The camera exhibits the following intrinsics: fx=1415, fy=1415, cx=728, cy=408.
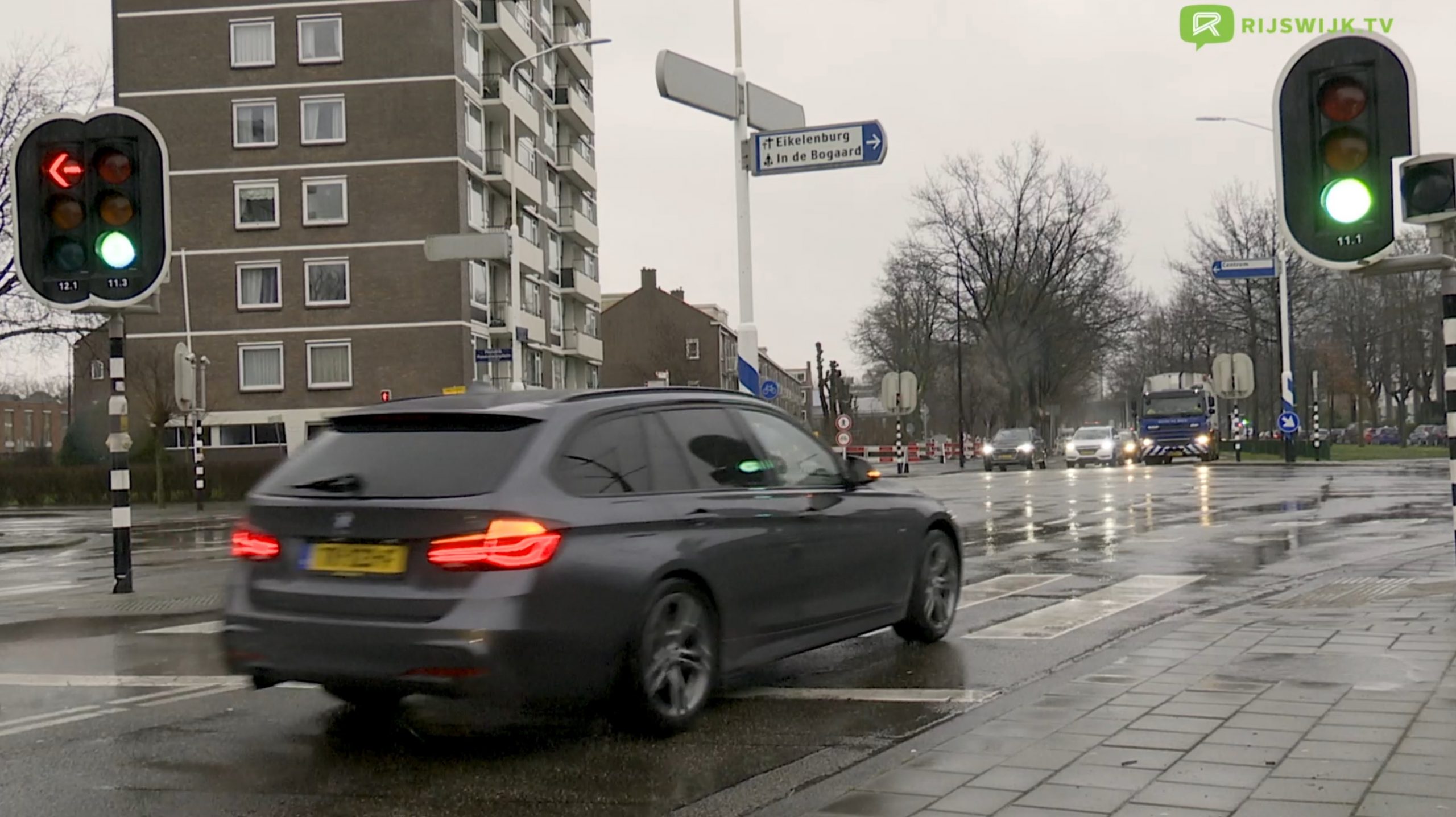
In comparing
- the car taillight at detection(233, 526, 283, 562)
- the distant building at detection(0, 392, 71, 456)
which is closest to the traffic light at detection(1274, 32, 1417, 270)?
the car taillight at detection(233, 526, 283, 562)

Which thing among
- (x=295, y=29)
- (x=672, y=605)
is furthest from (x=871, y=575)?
(x=295, y=29)

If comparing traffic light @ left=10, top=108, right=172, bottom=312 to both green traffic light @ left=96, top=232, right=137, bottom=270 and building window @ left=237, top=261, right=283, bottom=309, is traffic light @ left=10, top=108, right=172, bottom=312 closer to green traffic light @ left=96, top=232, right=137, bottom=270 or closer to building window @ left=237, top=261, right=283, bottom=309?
green traffic light @ left=96, top=232, right=137, bottom=270

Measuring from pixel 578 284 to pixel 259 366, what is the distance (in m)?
20.7

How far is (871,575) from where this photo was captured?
7734mm

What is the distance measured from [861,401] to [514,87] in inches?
3920

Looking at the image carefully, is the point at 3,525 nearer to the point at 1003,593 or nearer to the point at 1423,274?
the point at 1003,593

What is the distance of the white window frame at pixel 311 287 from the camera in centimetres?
4947

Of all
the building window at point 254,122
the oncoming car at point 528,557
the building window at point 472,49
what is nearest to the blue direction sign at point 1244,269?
the building window at point 472,49

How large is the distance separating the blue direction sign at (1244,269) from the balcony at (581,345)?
114 ft

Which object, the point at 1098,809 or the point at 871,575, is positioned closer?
the point at 1098,809

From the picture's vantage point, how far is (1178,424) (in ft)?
167

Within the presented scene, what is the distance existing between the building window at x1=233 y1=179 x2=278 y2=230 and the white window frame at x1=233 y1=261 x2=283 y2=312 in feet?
4.04

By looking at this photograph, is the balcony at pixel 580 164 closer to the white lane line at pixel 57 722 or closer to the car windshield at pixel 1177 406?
the car windshield at pixel 1177 406

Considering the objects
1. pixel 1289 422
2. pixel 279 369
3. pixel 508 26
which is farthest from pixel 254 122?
pixel 1289 422
